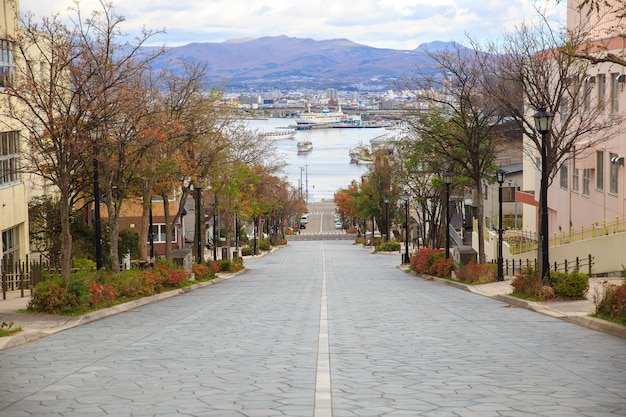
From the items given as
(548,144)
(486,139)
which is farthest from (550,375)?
(486,139)

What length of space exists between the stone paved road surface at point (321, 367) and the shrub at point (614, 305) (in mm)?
611

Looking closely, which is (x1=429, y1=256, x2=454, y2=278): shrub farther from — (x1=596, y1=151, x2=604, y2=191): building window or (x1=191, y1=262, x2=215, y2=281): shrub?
(x1=191, y1=262, x2=215, y2=281): shrub

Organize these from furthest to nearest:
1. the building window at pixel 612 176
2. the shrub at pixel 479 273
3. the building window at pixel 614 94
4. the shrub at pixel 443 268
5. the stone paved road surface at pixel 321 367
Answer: the building window at pixel 612 176
the building window at pixel 614 94
the shrub at pixel 443 268
the shrub at pixel 479 273
the stone paved road surface at pixel 321 367

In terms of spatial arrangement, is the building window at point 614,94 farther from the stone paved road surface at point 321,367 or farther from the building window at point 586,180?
the stone paved road surface at point 321,367

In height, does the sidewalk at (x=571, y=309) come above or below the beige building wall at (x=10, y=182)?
below

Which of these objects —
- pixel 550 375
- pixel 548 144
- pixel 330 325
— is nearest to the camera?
pixel 550 375

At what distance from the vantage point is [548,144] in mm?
29109

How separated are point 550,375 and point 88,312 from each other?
11.9 m

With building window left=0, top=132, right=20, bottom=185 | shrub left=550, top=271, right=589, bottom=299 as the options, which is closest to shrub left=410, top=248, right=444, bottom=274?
shrub left=550, top=271, right=589, bottom=299

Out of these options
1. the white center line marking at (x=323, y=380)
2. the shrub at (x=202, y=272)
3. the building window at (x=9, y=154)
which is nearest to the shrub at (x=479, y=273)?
the shrub at (x=202, y=272)

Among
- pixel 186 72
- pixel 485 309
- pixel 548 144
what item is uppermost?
pixel 186 72

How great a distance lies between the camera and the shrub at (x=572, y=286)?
19.8 meters

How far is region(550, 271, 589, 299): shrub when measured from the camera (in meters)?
19.8

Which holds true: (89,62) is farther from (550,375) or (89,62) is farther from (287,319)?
(550,375)
